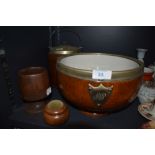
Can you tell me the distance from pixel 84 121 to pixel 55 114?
10 cm

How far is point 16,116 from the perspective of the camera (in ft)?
1.83

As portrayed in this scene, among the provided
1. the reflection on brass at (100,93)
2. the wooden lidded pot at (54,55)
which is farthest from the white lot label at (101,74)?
the wooden lidded pot at (54,55)

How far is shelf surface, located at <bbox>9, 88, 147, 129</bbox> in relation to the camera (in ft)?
1.72

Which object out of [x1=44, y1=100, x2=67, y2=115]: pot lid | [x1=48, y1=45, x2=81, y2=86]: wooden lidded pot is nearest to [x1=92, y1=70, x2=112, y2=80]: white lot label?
[x1=44, y1=100, x2=67, y2=115]: pot lid

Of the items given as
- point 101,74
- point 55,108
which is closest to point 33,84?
point 55,108

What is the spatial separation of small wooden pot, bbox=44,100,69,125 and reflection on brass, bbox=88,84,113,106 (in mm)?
88

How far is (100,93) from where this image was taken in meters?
0.47

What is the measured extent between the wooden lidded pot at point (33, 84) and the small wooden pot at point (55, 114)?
0.20 ft

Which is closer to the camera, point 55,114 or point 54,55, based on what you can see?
point 55,114

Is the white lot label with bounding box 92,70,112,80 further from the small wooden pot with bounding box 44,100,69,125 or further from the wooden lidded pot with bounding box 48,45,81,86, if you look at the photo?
the wooden lidded pot with bounding box 48,45,81,86

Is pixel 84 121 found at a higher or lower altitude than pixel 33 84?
lower

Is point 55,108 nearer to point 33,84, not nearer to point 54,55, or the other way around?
point 33,84

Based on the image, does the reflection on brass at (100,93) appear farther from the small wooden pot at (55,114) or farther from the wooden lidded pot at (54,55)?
the wooden lidded pot at (54,55)

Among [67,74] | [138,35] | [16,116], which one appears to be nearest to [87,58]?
[67,74]
